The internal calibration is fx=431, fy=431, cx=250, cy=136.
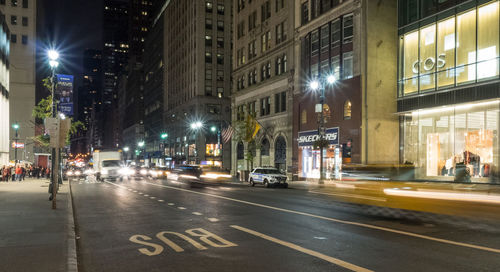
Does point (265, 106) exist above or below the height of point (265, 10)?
below

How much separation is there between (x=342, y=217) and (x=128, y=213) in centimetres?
764

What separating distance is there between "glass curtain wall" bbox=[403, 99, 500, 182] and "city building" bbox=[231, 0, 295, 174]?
1655 cm

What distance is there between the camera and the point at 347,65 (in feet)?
129

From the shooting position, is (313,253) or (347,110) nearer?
(313,253)

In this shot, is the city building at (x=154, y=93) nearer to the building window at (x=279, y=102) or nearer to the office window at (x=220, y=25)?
the office window at (x=220, y=25)

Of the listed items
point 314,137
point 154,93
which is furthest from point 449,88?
point 154,93

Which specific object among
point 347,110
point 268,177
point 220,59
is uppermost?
point 220,59

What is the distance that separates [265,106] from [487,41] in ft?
98.9

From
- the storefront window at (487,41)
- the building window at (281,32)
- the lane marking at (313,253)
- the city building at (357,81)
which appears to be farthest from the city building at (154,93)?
the lane marking at (313,253)

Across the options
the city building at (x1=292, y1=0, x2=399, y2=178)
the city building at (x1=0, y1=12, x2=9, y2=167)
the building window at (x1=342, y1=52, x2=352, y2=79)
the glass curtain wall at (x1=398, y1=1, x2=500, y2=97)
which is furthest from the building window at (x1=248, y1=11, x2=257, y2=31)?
the city building at (x1=0, y1=12, x2=9, y2=167)

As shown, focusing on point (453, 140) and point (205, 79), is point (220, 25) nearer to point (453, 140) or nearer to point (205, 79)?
point (205, 79)

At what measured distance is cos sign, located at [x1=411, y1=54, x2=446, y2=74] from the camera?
3103 centimetres

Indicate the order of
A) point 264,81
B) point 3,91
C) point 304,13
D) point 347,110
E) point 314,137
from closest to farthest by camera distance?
point 347,110 < point 314,137 < point 304,13 < point 3,91 < point 264,81

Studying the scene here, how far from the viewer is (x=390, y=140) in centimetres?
3728
